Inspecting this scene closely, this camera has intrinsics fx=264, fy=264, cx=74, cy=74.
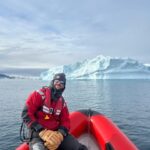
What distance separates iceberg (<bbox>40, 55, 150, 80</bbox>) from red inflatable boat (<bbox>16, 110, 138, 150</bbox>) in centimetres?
4598

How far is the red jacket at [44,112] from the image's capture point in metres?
3.79

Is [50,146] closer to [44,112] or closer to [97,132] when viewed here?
[44,112]

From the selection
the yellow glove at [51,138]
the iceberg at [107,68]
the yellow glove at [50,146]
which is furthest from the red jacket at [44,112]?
the iceberg at [107,68]

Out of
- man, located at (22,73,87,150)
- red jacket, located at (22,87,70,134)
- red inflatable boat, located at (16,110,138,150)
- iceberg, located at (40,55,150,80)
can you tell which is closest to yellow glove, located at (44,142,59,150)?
man, located at (22,73,87,150)

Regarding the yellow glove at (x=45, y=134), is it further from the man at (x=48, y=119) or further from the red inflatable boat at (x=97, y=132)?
the red inflatable boat at (x=97, y=132)

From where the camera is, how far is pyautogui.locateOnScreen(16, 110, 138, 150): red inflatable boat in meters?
4.67

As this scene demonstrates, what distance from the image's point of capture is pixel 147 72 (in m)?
60.1

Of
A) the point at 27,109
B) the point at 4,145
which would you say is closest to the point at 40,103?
the point at 27,109

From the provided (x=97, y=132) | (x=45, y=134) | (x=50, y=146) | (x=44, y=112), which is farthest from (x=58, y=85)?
(x=97, y=132)

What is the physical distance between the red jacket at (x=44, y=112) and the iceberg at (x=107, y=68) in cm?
4740

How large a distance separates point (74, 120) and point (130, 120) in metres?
7.88

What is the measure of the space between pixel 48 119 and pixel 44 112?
15cm

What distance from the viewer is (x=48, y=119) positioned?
13.1ft

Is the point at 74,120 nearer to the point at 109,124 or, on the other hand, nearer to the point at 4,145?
the point at 109,124
